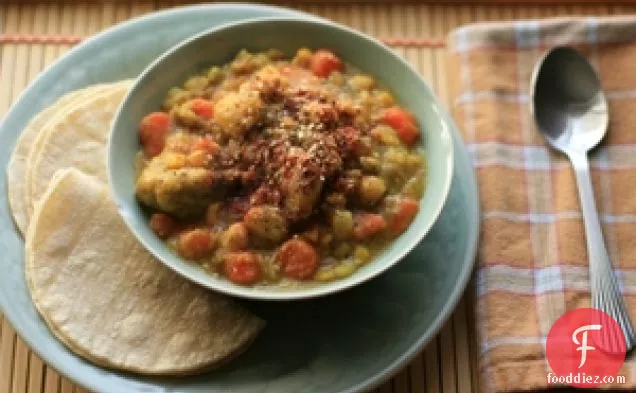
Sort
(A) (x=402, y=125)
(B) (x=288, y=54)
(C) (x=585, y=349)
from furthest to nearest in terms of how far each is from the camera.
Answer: (B) (x=288, y=54)
(A) (x=402, y=125)
(C) (x=585, y=349)

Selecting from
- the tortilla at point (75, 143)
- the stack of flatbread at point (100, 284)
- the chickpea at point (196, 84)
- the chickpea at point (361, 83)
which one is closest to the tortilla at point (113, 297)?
the stack of flatbread at point (100, 284)

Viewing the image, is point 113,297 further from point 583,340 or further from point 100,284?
point 583,340

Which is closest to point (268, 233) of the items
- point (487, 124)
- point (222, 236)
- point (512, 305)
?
point (222, 236)

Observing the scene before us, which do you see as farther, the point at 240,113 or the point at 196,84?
the point at 196,84

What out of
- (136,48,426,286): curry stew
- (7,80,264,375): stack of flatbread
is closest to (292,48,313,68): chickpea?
(136,48,426,286): curry stew

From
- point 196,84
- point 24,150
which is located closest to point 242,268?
point 196,84

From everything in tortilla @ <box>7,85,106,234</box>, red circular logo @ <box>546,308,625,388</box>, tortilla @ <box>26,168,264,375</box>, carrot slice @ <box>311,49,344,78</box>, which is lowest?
red circular logo @ <box>546,308,625,388</box>

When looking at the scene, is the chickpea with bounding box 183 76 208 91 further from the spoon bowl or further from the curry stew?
the spoon bowl
